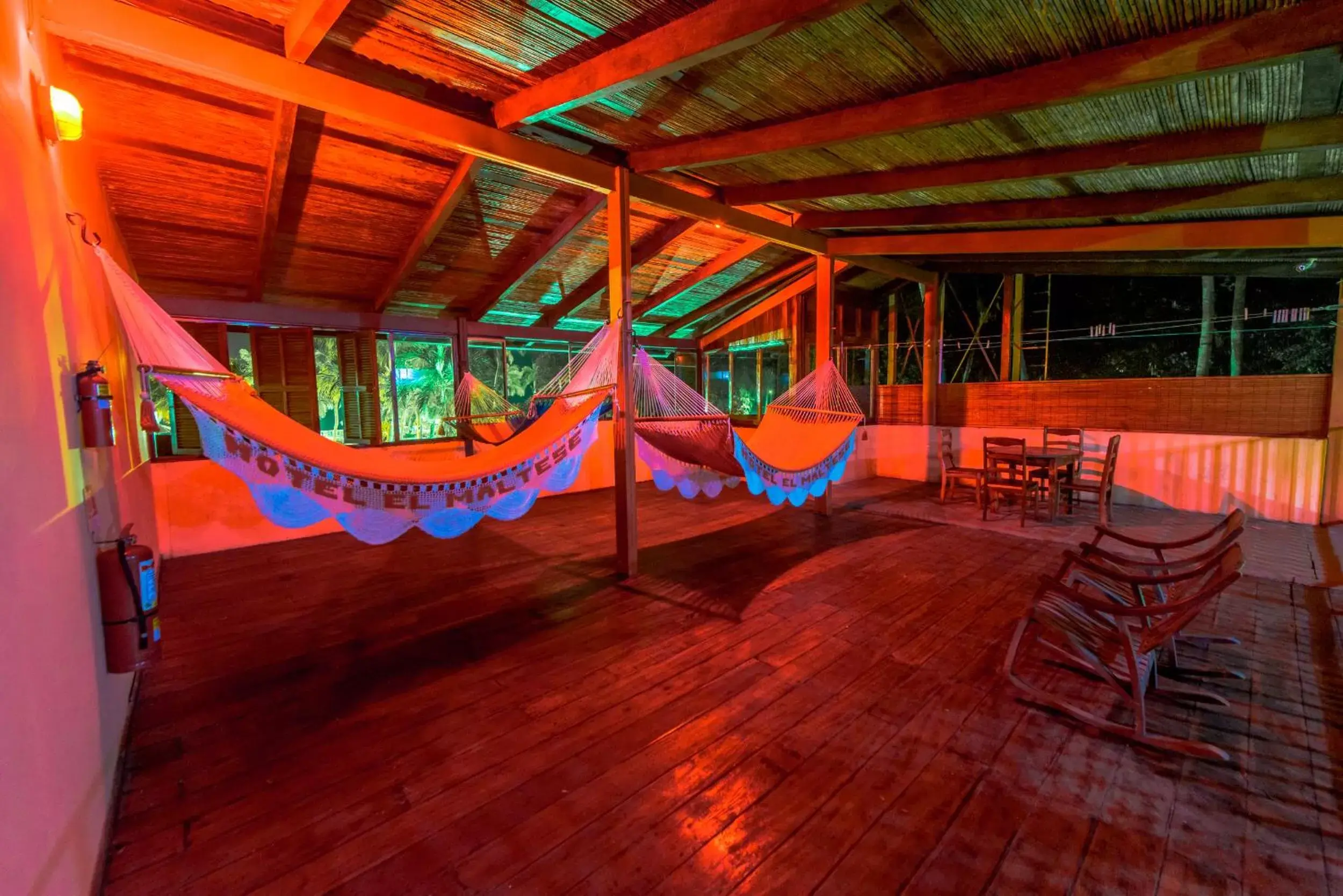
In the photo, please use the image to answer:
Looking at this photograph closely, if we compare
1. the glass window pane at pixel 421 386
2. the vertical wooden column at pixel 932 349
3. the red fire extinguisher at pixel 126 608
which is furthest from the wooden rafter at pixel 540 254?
the glass window pane at pixel 421 386

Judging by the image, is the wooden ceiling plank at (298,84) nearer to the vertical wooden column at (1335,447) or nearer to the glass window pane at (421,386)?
the vertical wooden column at (1335,447)

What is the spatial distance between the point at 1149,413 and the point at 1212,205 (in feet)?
6.22

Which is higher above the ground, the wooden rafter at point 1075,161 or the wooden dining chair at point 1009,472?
the wooden rafter at point 1075,161

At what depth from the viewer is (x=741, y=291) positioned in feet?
21.4

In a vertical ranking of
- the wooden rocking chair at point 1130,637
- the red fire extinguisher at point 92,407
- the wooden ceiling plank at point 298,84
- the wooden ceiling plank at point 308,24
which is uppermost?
the wooden ceiling plank at point 308,24

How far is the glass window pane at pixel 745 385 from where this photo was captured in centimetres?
764

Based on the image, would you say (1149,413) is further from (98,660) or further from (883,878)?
(98,660)

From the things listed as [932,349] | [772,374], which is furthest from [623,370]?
[772,374]

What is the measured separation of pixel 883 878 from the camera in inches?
42.8

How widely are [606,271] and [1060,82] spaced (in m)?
3.98

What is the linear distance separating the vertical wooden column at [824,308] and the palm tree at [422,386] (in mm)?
Result: 8299

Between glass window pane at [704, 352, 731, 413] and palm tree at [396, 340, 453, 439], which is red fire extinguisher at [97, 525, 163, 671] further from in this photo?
palm tree at [396, 340, 453, 439]

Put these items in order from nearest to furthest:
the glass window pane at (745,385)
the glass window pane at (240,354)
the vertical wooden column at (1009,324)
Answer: the glass window pane at (240,354) < the vertical wooden column at (1009,324) < the glass window pane at (745,385)

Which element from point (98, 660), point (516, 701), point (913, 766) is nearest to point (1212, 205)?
point (913, 766)
